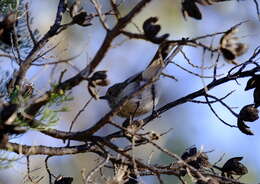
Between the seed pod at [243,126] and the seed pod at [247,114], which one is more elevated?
the seed pod at [247,114]

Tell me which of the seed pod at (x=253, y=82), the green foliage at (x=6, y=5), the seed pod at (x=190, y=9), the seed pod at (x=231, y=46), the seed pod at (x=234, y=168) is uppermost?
the seed pod at (x=190, y=9)

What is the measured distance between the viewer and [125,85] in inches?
29.7

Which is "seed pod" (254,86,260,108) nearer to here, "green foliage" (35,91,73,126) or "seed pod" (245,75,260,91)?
"seed pod" (245,75,260,91)

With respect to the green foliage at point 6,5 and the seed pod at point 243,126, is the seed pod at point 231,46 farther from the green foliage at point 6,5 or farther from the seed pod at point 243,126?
the green foliage at point 6,5

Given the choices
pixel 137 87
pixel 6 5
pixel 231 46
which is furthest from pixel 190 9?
pixel 6 5

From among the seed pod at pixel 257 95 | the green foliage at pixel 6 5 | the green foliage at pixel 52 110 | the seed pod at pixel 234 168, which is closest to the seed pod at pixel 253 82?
the seed pod at pixel 257 95

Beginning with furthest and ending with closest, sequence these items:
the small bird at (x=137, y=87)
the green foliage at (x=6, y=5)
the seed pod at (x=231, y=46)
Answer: the green foliage at (x=6, y=5)
the small bird at (x=137, y=87)
the seed pod at (x=231, y=46)

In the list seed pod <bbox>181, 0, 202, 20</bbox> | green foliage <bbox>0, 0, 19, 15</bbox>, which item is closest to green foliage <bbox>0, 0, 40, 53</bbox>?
green foliage <bbox>0, 0, 19, 15</bbox>

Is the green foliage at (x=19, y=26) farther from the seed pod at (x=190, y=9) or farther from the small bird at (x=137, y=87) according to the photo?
the seed pod at (x=190, y=9)

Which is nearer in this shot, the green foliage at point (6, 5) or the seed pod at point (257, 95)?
the seed pod at point (257, 95)

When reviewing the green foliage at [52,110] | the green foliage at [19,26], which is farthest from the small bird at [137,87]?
the green foliage at [19,26]

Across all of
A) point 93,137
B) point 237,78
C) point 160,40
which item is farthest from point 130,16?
point 237,78

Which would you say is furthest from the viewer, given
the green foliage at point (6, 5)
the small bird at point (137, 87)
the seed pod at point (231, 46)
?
the green foliage at point (6, 5)

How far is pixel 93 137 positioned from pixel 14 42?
213 mm
